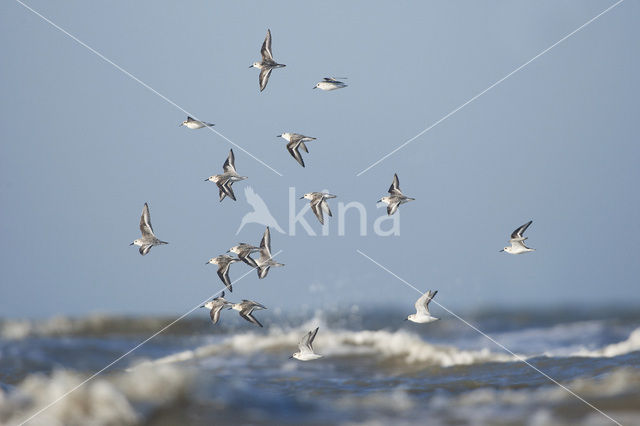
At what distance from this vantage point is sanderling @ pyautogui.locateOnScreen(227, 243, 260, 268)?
634 inches

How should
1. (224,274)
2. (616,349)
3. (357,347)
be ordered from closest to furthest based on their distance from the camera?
(224,274), (616,349), (357,347)

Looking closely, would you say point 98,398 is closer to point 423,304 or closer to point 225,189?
point 225,189

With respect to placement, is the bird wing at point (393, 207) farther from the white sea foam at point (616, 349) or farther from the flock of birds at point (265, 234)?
the white sea foam at point (616, 349)

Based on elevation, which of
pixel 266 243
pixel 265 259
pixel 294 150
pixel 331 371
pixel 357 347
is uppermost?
pixel 294 150

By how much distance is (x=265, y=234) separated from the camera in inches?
656

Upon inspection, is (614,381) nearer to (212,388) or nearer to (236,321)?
(212,388)

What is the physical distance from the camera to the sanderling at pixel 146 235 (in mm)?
16484

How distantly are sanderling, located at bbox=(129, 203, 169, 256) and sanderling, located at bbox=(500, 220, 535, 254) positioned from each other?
7079mm

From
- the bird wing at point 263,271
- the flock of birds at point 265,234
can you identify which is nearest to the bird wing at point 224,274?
the flock of birds at point 265,234

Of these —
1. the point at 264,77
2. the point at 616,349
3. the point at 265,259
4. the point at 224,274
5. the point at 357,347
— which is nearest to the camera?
the point at 224,274

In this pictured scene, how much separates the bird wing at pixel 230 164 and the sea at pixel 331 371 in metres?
4.70

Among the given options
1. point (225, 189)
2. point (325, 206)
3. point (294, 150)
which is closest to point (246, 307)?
point (225, 189)

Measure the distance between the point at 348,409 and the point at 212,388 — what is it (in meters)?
3.15

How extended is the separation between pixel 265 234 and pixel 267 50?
3.78m
